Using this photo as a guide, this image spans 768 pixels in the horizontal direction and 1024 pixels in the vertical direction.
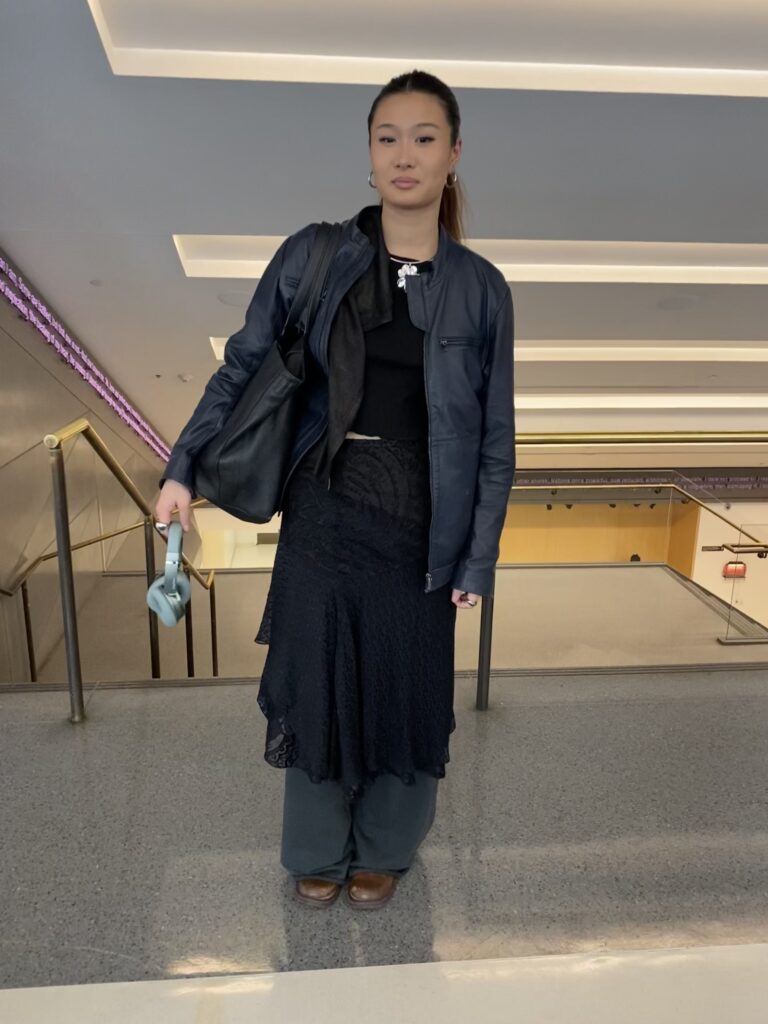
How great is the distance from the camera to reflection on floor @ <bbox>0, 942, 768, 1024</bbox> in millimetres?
1212

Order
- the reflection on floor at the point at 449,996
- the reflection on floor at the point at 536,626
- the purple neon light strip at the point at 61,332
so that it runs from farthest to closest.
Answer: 1. the purple neon light strip at the point at 61,332
2. the reflection on floor at the point at 536,626
3. the reflection on floor at the point at 449,996

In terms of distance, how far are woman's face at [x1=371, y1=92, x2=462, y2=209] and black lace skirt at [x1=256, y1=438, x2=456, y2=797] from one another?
0.43m

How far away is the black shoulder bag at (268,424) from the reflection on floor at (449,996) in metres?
0.88

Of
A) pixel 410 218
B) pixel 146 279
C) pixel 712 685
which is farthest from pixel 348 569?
pixel 146 279

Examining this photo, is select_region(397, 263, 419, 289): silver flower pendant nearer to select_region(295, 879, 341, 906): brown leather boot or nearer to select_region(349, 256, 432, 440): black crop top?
select_region(349, 256, 432, 440): black crop top

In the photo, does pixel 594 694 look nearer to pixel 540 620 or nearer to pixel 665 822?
pixel 665 822

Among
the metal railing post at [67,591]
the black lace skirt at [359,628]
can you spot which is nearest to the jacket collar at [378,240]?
the black lace skirt at [359,628]

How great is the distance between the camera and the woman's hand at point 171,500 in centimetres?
124

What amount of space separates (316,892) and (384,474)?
36.0 inches

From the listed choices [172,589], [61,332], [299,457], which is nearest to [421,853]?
[172,589]

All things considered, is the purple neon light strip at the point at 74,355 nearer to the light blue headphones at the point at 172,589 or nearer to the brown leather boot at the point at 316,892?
the light blue headphones at the point at 172,589

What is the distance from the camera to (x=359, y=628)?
1.31 meters

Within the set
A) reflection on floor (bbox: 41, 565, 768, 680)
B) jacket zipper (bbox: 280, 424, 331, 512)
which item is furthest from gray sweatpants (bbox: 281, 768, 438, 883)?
reflection on floor (bbox: 41, 565, 768, 680)

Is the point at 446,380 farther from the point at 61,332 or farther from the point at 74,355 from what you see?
the point at 74,355
